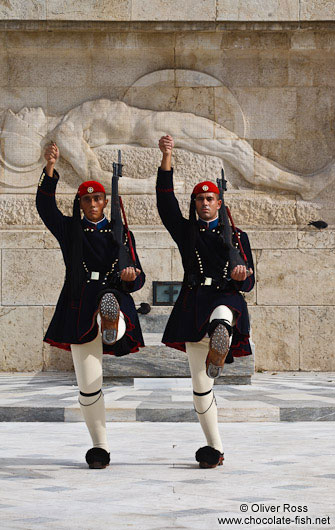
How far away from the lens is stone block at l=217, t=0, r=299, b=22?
493 inches

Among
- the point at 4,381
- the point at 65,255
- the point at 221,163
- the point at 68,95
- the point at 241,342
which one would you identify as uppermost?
the point at 68,95

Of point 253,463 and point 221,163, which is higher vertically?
point 221,163

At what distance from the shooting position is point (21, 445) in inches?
262

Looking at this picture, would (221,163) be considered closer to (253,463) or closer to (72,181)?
(72,181)

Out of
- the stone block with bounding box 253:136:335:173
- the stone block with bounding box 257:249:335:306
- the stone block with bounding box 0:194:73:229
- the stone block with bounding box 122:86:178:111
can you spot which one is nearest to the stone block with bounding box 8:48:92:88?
the stone block with bounding box 122:86:178:111

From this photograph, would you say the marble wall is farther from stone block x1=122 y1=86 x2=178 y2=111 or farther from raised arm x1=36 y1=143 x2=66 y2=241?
raised arm x1=36 y1=143 x2=66 y2=241

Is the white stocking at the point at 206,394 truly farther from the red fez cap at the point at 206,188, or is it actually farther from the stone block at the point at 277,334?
the stone block at the point at 277,334

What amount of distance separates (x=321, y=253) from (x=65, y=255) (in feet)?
23.4

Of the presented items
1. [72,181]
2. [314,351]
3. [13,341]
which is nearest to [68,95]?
[72,181]

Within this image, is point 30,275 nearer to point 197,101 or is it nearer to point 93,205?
point 197,101

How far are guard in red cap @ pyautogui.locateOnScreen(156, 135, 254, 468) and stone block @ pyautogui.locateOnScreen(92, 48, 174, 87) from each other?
7.16 m

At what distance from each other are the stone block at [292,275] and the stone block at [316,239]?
8cm

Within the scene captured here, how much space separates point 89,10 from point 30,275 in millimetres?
3467

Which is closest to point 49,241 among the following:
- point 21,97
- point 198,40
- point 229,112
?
point 21,97
